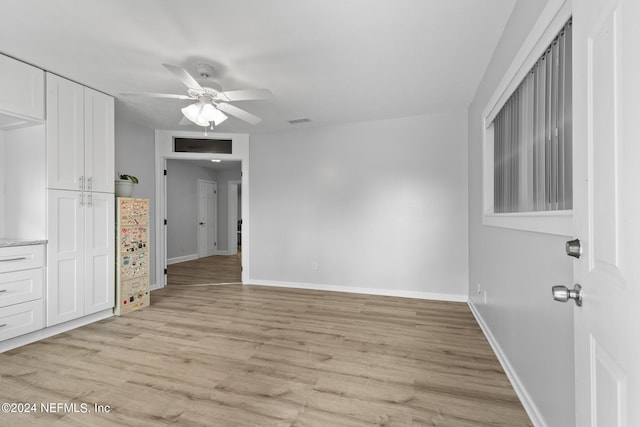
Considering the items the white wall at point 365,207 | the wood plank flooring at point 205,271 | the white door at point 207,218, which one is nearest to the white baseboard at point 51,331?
the wood plank flooring at point 205,271

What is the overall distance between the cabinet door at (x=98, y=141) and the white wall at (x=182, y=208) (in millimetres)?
3467

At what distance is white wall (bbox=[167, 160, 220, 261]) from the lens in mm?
6969

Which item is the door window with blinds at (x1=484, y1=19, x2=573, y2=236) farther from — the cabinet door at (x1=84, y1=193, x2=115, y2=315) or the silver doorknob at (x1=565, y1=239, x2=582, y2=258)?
the cabinet door at (x1=84, y1=193, x2=115, y2=315)

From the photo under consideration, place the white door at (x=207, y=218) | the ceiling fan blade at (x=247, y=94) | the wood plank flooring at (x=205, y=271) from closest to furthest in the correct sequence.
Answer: the ceiling fan blade at (x=247, y=94)
the wood plank flooring at (x=205, y=271)
the white door at (x=207, y=218)

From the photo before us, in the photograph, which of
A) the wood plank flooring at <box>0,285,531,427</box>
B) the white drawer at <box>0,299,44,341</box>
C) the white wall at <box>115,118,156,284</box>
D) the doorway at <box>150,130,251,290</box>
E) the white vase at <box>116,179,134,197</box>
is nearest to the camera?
the wood plank flooring at <box>0,285,531,427</box>

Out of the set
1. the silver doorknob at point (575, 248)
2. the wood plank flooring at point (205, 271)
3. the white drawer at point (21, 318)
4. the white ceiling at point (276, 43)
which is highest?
the white ceiling at point (276, 43)

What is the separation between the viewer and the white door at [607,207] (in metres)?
0.58

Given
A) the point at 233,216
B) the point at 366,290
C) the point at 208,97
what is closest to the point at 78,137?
the point at 208,97

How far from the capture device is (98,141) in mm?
3252

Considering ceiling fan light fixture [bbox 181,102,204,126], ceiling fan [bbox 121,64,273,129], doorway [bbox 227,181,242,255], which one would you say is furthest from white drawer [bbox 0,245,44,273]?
doorway [bbox 227,181,242,255]

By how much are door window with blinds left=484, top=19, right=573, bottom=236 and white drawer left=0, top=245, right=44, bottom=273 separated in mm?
4025

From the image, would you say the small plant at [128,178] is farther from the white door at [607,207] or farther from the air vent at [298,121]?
the white door at [607,207]

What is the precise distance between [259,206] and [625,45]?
4719mm

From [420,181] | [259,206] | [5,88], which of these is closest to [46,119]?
[5,88]
